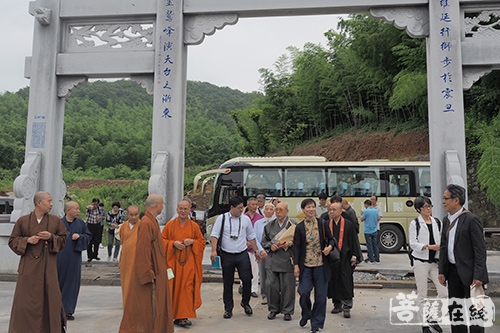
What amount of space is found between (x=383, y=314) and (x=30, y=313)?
4170mm

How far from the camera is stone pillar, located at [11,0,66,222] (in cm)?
766

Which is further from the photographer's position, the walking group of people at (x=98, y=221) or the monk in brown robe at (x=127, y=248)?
the walking group of people at (x=98, y=221)

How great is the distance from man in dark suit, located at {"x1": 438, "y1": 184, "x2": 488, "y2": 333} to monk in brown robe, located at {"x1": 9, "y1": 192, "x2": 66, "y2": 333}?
3759mm

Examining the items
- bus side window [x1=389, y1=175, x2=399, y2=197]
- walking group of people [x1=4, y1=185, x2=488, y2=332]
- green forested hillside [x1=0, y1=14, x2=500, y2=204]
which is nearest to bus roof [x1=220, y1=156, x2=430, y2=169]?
bus side window [x1=389, y1=175, x2=399, y2=197]

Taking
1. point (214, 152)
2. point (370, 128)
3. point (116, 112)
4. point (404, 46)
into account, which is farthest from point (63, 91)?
point (116, 112)

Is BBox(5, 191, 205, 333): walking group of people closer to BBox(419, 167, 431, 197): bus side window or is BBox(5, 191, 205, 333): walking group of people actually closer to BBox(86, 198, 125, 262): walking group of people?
BBox(86, 198, 125, 262): walking group of people

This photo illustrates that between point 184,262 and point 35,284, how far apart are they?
1.67m

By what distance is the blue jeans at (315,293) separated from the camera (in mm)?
4715

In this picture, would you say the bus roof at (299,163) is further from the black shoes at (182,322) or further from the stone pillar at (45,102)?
the black shoes at (182,322)

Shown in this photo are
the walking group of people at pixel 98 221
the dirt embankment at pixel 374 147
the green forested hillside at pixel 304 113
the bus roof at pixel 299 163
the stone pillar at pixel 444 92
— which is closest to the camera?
the stone pillar at pixel 444 92

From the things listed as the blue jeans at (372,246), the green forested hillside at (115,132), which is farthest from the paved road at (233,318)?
the green forested hillside at (115,132)

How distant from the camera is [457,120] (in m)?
6.88

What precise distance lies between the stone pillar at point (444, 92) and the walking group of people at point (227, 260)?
2108mm

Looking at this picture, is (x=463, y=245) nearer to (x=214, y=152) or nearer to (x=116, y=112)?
(x=214, y=152)
